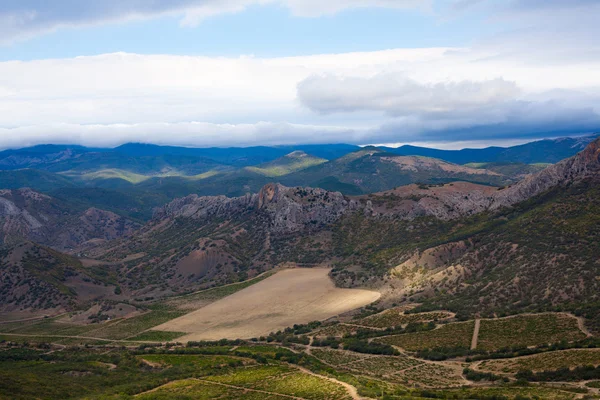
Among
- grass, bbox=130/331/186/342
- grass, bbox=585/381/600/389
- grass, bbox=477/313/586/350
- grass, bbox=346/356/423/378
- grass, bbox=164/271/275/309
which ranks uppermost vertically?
grass, bbox=585/381/600/389

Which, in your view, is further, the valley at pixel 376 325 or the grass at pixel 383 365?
the grass at pixel 383 365

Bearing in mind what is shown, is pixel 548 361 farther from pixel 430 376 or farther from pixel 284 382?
pixel 284 382

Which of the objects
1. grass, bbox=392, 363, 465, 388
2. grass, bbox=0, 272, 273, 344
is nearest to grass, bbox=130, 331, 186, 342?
grass, bbox=0, 272, 273, 344

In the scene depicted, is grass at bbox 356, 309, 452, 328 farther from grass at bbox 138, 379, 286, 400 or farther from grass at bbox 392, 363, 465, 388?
grass at bbox 138, 379, 286, 400

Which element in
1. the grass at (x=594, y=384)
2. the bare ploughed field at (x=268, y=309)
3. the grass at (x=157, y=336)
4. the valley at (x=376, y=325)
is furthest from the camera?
the bare ploughed field at (x=268, y=309)

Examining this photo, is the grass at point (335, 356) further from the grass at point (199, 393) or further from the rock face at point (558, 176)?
the rock face at point (558, 176)

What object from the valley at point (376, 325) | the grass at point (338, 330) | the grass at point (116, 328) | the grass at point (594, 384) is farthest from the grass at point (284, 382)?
the grass at point (116, 328)

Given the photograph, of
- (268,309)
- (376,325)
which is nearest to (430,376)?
(376,325)
